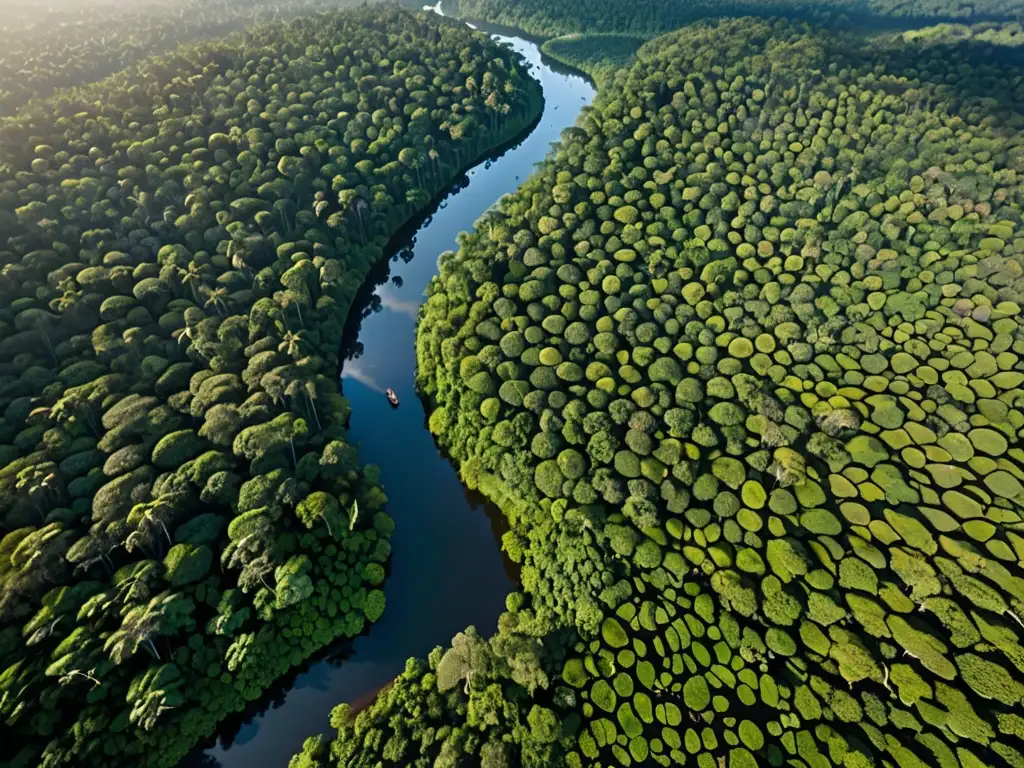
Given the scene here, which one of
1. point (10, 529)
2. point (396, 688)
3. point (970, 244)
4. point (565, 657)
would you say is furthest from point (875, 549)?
point (10, 529)

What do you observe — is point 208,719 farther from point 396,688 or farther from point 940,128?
point 940,128

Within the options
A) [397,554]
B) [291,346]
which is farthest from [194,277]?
[397,554]

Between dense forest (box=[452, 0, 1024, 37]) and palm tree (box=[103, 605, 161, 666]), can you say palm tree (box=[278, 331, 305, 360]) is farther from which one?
dense forest (box=[452, 0, 1024, 37])

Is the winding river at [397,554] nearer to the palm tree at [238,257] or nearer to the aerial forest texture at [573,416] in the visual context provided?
the aerial forest texture at [573,416]

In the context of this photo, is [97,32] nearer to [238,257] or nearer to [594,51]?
[594,51]

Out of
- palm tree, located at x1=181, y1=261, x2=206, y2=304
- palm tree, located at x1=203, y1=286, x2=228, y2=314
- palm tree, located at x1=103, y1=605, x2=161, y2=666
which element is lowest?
palm tree, located at x1=103, y1=605, x2=161, y2=666

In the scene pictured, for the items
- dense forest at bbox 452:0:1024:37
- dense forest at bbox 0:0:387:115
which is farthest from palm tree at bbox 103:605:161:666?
dense forest at bbox 452:0:1024:37

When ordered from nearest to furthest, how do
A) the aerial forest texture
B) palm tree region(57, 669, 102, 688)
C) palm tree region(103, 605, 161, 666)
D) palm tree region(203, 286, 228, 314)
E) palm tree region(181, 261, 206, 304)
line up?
palm tree region(57, 669, 102, 688) → palm tree region(103, 605, 161, 666) → the aerial forest texture → palm tree region(203, 286, 228, 314) → palm tree region(181, 261, 206, 304)

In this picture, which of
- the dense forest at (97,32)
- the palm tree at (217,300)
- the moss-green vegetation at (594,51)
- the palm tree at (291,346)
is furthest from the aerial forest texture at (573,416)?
the moss-green vegetation at (594,51)
